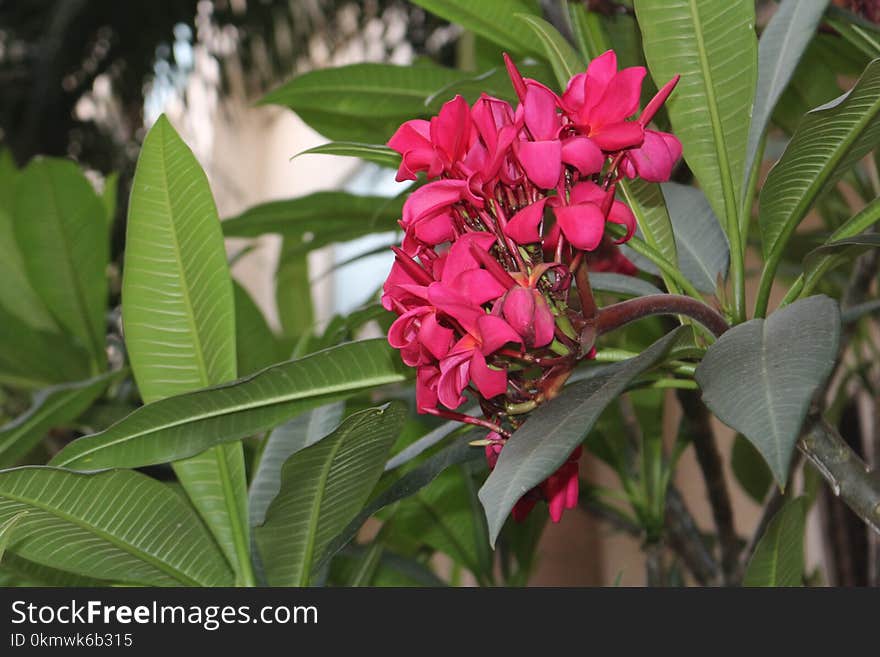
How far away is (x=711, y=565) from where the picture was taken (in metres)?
0.92

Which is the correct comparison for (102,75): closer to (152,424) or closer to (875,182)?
(875,182)

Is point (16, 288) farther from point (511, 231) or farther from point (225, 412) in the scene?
point (511, 231)

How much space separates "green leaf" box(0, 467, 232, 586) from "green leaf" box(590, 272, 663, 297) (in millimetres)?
257

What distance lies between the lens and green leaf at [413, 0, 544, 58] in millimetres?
672

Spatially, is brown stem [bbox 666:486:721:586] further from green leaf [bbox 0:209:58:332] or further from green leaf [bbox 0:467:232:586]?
green leaf [bbox 0:209:58:332]

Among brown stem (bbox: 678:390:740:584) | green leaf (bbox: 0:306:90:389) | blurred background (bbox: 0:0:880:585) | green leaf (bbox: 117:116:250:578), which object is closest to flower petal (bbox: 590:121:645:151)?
green leaf (bbox: 117:116:250:578)

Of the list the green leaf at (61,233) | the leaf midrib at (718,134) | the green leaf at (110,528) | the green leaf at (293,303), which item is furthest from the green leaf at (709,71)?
the green leaf at (293,303)

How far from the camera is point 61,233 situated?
1.00m

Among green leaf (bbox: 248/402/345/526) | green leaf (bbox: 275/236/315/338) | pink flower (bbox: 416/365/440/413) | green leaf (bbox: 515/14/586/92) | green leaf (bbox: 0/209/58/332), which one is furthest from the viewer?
green leaf (bbox: 275/236/315/338)

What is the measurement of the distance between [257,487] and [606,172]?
1.04ft

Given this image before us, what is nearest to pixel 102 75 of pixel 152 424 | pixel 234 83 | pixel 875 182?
pixel 234 83

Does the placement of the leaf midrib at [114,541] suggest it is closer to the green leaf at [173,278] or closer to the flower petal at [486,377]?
the green leaf at [173,278]

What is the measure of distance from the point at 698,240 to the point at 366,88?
298mm

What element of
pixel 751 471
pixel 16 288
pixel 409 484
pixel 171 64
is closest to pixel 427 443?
pixel 409 484
